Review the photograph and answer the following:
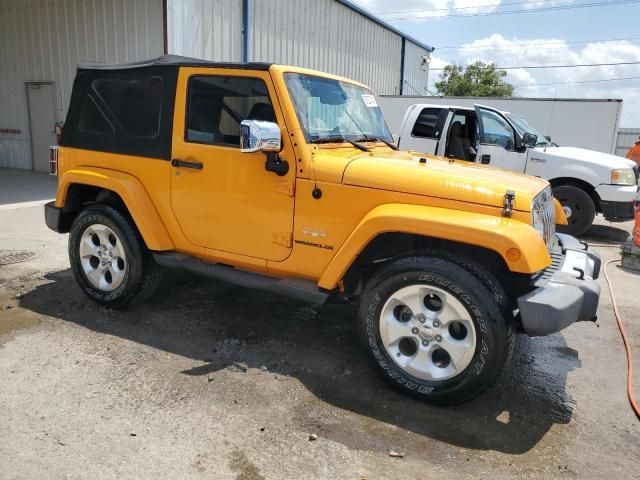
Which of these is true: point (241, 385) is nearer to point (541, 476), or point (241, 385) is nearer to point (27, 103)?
point (541, 476)

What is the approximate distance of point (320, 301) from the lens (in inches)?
143

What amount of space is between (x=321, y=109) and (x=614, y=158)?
7109mm

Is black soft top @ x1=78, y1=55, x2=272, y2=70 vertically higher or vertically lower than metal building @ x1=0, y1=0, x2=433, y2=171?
lower

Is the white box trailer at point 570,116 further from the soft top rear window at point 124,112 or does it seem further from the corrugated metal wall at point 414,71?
the soft top rear window at point 124,112

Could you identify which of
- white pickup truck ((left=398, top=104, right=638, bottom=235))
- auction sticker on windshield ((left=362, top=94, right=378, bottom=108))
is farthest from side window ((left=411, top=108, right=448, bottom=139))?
auction sticker on windshield ((left=362, top=94, right=378, bottom=108))

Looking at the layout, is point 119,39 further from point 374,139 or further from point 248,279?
point 248,279

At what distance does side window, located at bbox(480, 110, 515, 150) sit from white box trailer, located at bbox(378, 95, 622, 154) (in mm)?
5253

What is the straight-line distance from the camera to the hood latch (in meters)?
3.13

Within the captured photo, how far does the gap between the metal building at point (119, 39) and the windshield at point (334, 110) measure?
26.9 ft

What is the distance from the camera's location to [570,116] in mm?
14641

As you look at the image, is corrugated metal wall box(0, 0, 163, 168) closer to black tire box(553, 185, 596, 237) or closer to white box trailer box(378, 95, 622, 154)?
white box trailer box(378, 95, 622, 154)

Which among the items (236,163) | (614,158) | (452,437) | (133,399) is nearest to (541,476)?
(452,437)

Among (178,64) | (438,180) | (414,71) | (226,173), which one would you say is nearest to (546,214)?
(438,180)

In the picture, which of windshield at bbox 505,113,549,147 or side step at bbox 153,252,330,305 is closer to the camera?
side step at bbox 153,252,330,305
